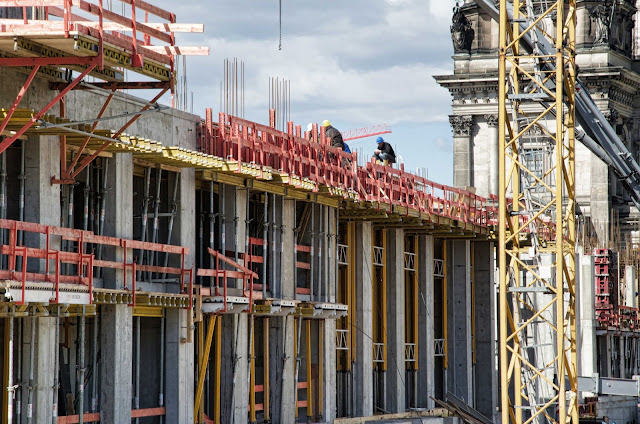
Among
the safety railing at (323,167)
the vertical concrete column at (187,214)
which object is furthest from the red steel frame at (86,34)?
the safety railing at (323,167)

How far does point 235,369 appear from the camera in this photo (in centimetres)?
3105

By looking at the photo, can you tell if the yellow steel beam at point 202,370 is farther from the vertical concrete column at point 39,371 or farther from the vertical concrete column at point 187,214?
the vertical concrete column at point 39,371

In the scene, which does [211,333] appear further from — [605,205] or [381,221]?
[605,205]

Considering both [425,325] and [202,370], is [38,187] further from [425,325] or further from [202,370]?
[425,325]

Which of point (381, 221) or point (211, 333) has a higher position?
point (381, 221)

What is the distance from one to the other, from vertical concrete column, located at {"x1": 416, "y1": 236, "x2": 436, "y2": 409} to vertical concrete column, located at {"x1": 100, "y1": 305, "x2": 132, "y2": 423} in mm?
18875

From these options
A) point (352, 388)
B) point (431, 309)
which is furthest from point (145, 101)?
point (431, 309)

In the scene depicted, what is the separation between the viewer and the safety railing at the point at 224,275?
29438 millimetres

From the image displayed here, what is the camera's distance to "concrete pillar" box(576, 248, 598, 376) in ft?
178

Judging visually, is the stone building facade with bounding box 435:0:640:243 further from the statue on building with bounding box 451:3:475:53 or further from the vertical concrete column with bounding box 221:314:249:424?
the vertical concrete column with bounding box 221:314:249:424

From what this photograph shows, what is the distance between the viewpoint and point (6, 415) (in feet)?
77.1

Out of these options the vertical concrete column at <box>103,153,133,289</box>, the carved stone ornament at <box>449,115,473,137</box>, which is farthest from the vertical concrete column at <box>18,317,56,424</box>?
the carved stone ornament at <box>449,115,473,137</box>

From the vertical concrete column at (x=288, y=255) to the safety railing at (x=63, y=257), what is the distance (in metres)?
4.82

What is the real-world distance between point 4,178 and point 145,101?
15.3 ft
